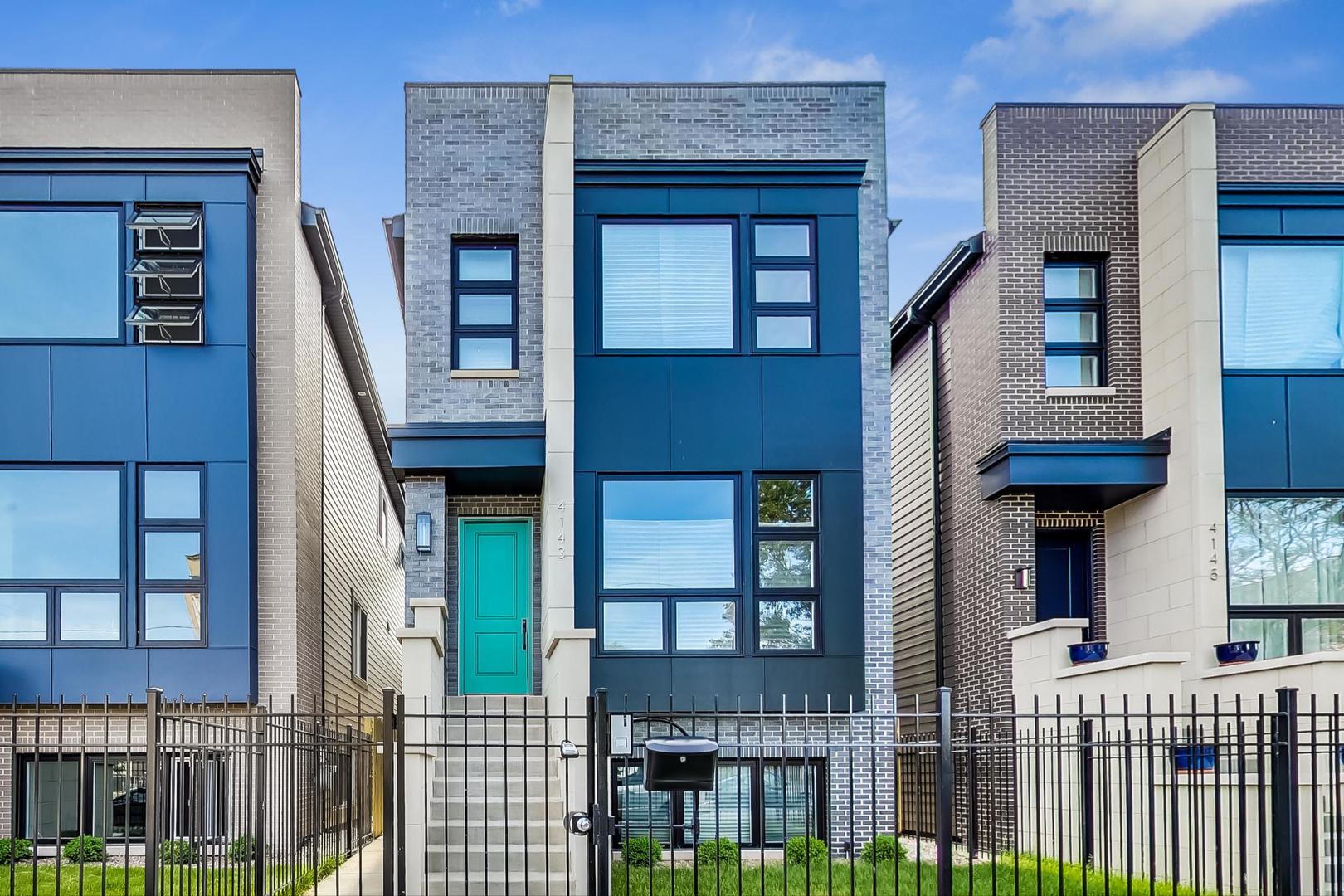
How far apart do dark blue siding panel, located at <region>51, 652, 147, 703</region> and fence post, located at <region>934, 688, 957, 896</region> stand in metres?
9.96

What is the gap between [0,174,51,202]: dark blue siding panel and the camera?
1664 centimetres

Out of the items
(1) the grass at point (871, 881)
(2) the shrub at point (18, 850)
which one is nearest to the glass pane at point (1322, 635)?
(1) the grass at point (871, 881)

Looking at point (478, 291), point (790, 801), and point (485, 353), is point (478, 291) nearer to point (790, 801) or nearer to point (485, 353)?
point (485, 353)

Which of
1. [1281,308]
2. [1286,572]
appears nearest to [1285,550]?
[1286,572]

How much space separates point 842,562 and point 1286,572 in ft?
17.1

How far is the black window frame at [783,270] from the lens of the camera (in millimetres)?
16797

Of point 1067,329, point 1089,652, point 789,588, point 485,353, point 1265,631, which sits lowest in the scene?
point 1089,652

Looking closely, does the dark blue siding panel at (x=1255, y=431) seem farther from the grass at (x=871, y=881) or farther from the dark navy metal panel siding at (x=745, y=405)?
the grass at (x=871, y=881)

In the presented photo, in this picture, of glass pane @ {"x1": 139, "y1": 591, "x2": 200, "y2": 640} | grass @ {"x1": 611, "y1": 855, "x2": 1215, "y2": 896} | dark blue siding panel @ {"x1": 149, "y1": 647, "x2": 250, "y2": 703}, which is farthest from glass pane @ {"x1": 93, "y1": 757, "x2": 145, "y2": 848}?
grass @ {"x1": 611, "y1": 855, "x2": 1215, "y2": 896}

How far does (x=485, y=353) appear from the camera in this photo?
56.9 ft

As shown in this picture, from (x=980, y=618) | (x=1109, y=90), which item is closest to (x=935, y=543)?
(x=980, y=618)

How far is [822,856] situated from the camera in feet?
50.6

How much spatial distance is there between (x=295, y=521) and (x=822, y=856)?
7.37 metres

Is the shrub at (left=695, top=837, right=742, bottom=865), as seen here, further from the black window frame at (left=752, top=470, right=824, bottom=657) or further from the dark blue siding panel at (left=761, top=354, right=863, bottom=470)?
the dark blue siding panel at (left=761, top=354, right=863, bottom=470)
